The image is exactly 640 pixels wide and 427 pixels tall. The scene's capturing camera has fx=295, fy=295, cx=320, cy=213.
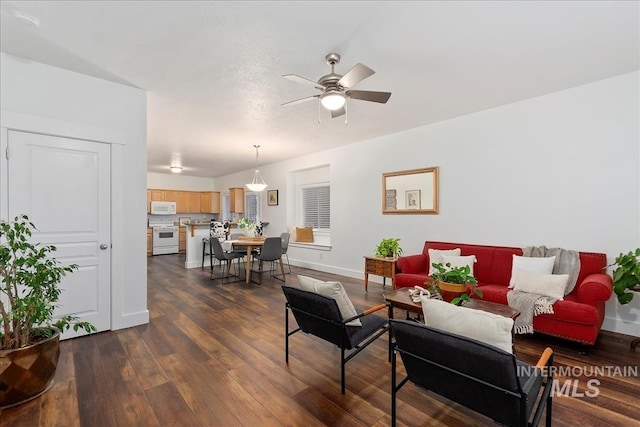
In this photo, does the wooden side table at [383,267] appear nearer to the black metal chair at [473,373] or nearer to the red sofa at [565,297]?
the red sofa at [565,297]

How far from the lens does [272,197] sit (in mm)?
7996

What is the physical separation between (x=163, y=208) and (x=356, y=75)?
352 inches

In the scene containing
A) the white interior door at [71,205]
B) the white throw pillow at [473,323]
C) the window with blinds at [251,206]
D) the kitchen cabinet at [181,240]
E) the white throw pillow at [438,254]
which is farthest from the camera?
the kitchen cabinet at [181,240]

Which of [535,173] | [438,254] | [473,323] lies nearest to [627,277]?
[535,173]

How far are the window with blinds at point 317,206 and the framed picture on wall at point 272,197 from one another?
2.61 feet

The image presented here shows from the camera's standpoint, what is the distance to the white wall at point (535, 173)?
3104 mm

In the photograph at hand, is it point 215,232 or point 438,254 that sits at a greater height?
point 215,232

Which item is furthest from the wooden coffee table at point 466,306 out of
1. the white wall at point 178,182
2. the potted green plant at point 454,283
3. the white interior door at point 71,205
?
the white wall at point 178,182

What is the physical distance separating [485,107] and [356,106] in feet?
5.64

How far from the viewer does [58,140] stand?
2.96 m

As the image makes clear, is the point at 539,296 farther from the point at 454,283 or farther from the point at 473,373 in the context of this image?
the point at 473,373

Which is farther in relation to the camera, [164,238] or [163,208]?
[163,208]

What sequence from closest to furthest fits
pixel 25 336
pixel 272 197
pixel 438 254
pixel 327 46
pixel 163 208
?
pixel 25 336 < pixel 327 46 < pixel 438 254 < pixel 272 197 < pixel 163 208

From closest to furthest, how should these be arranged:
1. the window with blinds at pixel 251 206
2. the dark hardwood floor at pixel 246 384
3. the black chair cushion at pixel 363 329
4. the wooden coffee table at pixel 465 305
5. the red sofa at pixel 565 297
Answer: the dark hardwood floor at pixel 246 384, the black chair cushion at pixel 363 329, the wooden coffee table at pixel 465 305, the red sofa at pixel 565 297, the window with blinds at pixel 251 206
